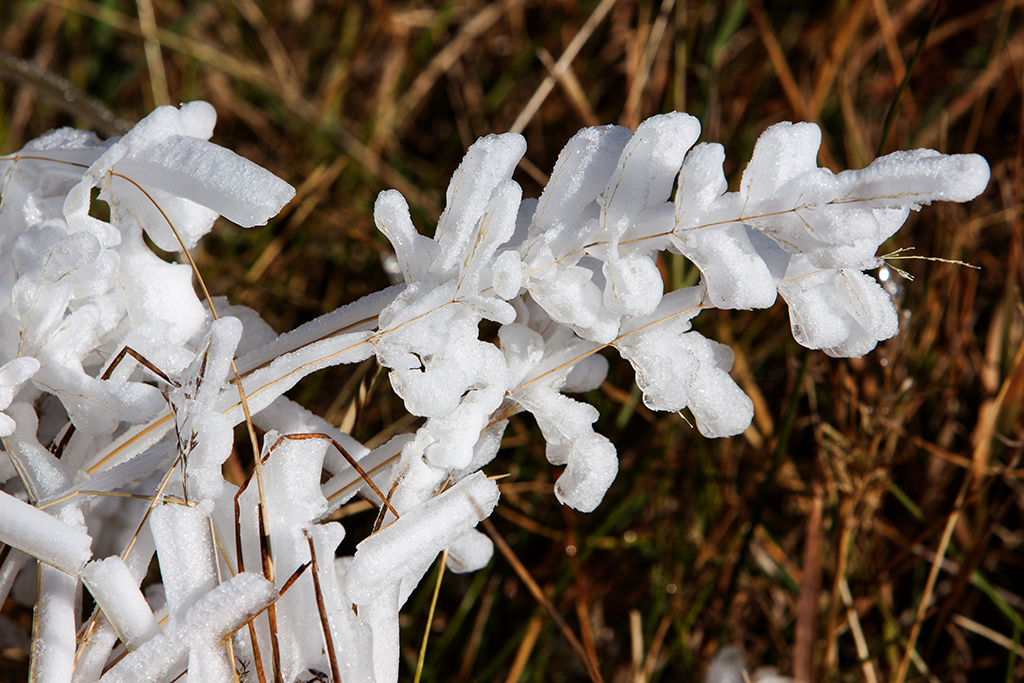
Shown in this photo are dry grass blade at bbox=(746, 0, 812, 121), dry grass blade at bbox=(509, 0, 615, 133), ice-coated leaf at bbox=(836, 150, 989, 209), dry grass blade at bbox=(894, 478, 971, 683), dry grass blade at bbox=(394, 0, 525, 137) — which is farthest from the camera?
dry grass blade at bbox=(394, 0, 525, 137)

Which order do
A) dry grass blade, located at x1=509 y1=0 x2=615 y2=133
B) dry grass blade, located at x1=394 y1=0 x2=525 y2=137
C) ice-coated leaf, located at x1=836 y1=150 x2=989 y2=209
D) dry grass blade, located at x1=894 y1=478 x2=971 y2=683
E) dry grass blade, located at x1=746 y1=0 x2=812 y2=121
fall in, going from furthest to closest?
dry grass blade, located at x1=394 y1=0 x2=525 y2=137 → dry grass blade, located at x1=746 y1=0 x2=812 y2=121 → dry grass blade, located at x1=509 y1=0 x2=615 y2=133 → dry grass blade, located at x1=894 y1=478 x2=971 y2=683 → ice-coated leaf, located at x1=836 y1=150 x2=989 y2=209

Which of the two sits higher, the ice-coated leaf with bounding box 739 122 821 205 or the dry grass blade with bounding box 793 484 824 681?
the ice-coated leaf with bounding box 739 122 821 205

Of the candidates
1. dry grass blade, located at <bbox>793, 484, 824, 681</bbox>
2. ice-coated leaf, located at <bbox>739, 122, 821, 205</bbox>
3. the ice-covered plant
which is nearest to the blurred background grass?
dry grass blade, located at <bbox>793, 484, 824, 681</bbox>

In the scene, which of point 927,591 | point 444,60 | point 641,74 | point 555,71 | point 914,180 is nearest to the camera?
point 914,180

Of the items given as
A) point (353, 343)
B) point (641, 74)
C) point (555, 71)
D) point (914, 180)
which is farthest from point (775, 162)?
point (641, 74)

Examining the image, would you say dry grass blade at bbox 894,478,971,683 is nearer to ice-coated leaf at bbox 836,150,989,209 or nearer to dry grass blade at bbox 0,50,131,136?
ice-coated leaf at bbox 836,150,989,209

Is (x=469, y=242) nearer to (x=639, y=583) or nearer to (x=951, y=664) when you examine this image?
(x=639, y=583)

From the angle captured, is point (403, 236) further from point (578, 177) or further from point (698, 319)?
point (698, 319)
